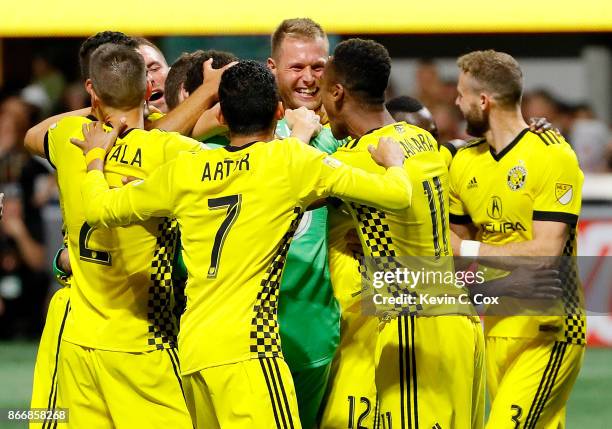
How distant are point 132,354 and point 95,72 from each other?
4.83ft

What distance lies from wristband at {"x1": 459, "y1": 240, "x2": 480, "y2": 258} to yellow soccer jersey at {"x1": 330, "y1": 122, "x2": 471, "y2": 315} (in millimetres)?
818

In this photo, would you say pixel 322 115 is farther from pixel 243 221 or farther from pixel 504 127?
pixel 243 221

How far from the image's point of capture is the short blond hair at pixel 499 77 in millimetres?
6977

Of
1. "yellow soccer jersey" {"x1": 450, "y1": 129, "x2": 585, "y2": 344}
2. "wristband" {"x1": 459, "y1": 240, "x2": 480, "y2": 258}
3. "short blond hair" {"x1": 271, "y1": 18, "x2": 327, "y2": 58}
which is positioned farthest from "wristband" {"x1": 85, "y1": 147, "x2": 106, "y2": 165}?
"yellow soccer jersey" {"x1": 450, "y1": 129, "x2": 585, "y2": 344}

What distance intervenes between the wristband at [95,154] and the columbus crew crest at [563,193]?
2641mm

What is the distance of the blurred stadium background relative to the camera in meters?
13.7

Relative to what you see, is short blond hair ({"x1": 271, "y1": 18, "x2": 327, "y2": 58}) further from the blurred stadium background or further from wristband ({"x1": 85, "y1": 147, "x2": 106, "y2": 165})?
the blurred stadium background

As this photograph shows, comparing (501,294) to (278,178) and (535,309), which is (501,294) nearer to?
(535,309)

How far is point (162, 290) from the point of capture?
19.6ft

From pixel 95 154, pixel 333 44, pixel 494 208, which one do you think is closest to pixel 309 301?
pixel 494 208

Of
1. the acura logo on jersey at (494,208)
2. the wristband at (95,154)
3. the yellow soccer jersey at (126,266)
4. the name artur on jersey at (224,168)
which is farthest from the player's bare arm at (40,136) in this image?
the acura logo on jersey at (494,208)

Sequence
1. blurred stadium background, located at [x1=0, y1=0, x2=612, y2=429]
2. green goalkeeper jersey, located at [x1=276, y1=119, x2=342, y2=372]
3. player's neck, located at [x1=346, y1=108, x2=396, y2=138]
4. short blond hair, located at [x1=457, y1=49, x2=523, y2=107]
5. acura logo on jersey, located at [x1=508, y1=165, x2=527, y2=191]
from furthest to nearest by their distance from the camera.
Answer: blurred stadium background, located at [x1=0, y1=0, x2=612, y2=429] → short blond hair, located at [x1=457, y1=49, x2=523, y2=107] → acura logo on jersey, located at [x1=508, y1=165, x2=527, y2=191] → green goalkeeper jersey, located at [x1=276, y1=119, x2=342, y2=372] → player's neck, located at [x1=346, y1=108, x2=396, y2=138]

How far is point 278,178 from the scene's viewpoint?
5301 millimetres

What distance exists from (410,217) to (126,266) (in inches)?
58.1
